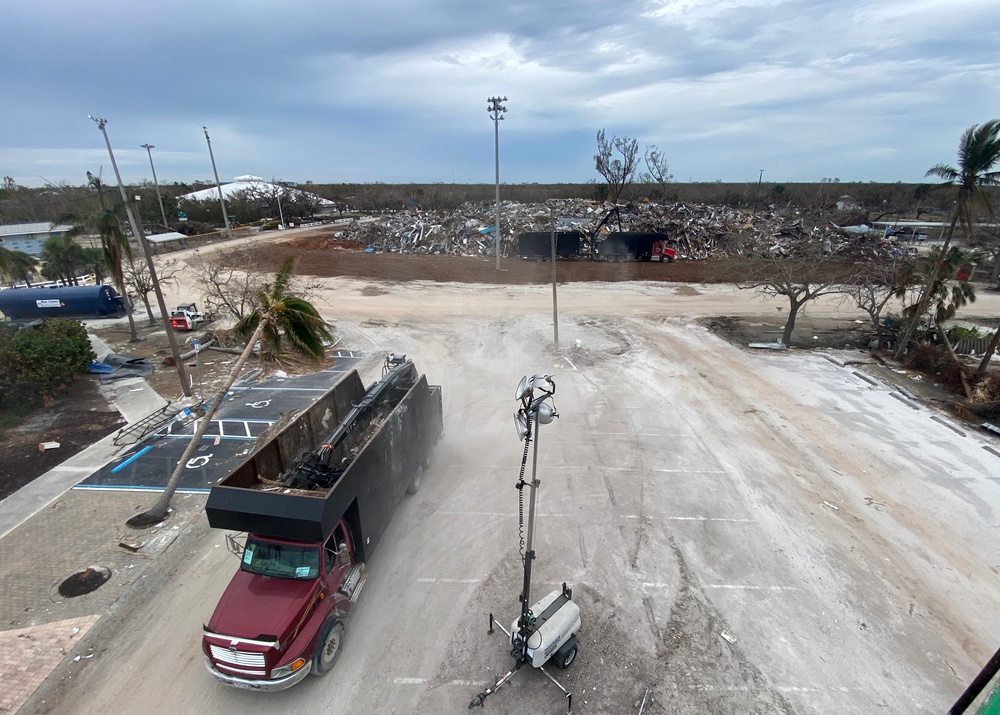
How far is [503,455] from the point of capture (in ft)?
46.9

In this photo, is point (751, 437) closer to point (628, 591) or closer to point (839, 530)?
point (839, 530)

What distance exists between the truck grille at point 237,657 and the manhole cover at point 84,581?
4.66 metres

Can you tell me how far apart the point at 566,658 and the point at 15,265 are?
1265 inches

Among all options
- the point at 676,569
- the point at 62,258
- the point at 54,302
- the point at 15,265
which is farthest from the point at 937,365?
the point at 62,258

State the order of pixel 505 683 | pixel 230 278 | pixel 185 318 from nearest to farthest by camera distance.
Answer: pixel 505 683
pixel 230 278
pixel 185 318

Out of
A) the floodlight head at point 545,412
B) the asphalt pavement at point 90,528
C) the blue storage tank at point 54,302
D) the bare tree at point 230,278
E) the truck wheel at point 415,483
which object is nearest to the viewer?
the floodlight head at point 545,412

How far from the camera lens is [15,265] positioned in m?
24.7

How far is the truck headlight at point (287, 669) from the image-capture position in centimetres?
691

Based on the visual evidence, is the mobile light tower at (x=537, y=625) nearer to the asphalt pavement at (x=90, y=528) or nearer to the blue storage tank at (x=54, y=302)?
the asphalt pavement at (x=90, y=528)

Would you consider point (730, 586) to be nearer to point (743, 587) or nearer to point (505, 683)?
point (743, 587)

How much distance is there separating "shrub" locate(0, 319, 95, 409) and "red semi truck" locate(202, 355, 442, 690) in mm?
13029

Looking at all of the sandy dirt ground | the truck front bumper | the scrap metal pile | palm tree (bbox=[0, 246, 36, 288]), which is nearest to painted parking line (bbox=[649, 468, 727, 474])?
the sandy dirt ground

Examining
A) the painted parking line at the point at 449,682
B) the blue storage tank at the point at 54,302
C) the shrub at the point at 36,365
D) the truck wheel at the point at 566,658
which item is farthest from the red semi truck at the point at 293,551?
the blue storage tank at the point at 54,302

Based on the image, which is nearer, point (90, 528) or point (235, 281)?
point (90, 528)
